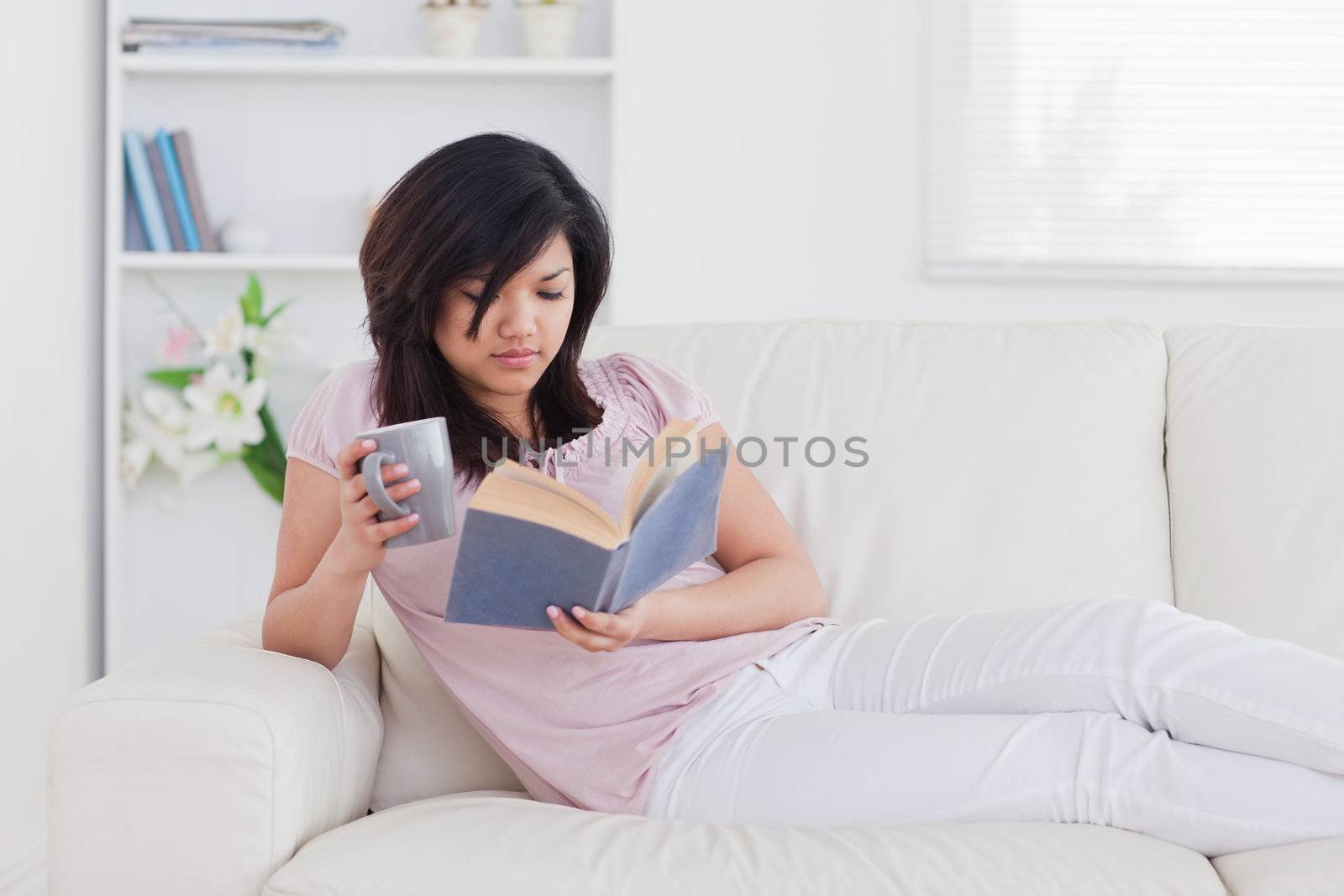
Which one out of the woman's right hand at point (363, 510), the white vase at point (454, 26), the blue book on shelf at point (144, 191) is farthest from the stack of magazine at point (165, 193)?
the woman's right hand at point (363, 510)

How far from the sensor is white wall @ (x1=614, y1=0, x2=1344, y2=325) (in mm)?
2803

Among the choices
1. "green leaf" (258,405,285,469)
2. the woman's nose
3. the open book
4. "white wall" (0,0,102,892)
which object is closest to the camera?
the open book

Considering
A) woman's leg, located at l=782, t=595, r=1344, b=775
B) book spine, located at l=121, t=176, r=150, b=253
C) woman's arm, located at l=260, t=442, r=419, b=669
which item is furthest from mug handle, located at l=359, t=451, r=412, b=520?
book spine, located at l=121, t=176, r=150, b=253

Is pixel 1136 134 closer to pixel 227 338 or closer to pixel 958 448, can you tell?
pixel 958 448

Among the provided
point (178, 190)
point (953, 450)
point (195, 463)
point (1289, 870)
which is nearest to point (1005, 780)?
point (1289, 870)

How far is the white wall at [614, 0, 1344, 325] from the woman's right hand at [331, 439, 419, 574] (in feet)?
5.42

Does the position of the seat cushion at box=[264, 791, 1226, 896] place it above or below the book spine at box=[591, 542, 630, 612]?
below

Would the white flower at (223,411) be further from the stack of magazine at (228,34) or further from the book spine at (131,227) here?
the stack of magazine at (228,34)

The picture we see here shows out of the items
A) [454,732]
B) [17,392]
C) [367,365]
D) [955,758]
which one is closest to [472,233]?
[367,365]

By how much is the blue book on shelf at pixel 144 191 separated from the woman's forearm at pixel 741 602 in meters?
1.77

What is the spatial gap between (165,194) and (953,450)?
6.08 feet

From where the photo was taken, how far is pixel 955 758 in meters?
1.25

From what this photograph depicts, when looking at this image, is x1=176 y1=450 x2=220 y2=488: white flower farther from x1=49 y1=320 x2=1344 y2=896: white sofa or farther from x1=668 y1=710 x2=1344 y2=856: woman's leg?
x1=668 y1=710 x2=1344 y2=856: woman's leg

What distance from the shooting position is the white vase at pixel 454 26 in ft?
8.89
